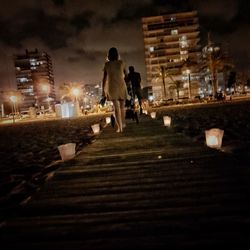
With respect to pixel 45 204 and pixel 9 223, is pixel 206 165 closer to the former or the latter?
pixel 45 204

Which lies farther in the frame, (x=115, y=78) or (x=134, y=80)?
(x=134, y=80)

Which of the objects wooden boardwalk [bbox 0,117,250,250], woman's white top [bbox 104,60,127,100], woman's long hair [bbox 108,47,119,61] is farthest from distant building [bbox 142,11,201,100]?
wooden boardwalk [bbox 0,117,250,250]

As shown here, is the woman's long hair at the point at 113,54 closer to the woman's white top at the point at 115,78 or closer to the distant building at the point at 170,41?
the woman's white top at the point at 115,78

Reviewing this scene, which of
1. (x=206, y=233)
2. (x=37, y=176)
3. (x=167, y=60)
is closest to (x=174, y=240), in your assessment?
(x=206, y=233)

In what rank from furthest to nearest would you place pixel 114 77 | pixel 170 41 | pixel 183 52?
pixel 170 41 < pixel 183 52 < pixel 114 77

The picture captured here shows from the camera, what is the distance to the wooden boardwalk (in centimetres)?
233

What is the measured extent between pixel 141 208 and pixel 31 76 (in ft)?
598

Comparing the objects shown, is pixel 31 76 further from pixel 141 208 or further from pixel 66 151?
pixel 141 208

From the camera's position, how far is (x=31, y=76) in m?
176

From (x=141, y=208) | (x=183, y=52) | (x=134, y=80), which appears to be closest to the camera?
(x=141, y=208)

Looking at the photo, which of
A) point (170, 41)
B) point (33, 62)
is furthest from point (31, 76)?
point (170, 41)

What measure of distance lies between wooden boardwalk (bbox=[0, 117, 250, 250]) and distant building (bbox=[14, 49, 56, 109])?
17141cm

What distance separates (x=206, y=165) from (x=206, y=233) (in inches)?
87.7

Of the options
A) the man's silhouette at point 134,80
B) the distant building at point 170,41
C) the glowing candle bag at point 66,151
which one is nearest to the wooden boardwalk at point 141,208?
the glowing candle bag at point 66,151
